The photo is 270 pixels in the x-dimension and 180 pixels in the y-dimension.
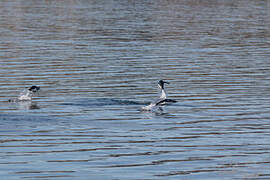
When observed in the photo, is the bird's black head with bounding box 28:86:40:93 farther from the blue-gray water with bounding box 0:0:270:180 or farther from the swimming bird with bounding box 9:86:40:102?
the blue-gray water with bounding box 0:0:270:180

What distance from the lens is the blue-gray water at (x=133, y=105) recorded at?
47.9ft

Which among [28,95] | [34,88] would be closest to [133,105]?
[34,88]

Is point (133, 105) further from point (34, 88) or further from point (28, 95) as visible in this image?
point (28, 95)

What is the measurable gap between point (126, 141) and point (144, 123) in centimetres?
308

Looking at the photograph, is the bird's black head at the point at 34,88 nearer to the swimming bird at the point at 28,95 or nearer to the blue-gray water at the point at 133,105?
the swimming bird at the point at 28,95

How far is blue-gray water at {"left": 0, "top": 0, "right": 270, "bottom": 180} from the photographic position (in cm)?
1460

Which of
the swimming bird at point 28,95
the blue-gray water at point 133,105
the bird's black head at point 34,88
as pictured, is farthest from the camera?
the swimming bird at point 28,95

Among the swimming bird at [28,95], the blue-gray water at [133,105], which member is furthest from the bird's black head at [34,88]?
the blue-gray water at [133,105]

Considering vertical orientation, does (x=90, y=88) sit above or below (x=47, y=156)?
above

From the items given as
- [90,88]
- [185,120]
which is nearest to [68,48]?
[90,88]

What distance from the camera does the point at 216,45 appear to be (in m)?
45.9

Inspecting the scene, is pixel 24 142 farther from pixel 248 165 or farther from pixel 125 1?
pixel 125 1

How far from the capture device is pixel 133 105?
2348 centimetres

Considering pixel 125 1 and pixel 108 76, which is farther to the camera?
pixel 125 1
